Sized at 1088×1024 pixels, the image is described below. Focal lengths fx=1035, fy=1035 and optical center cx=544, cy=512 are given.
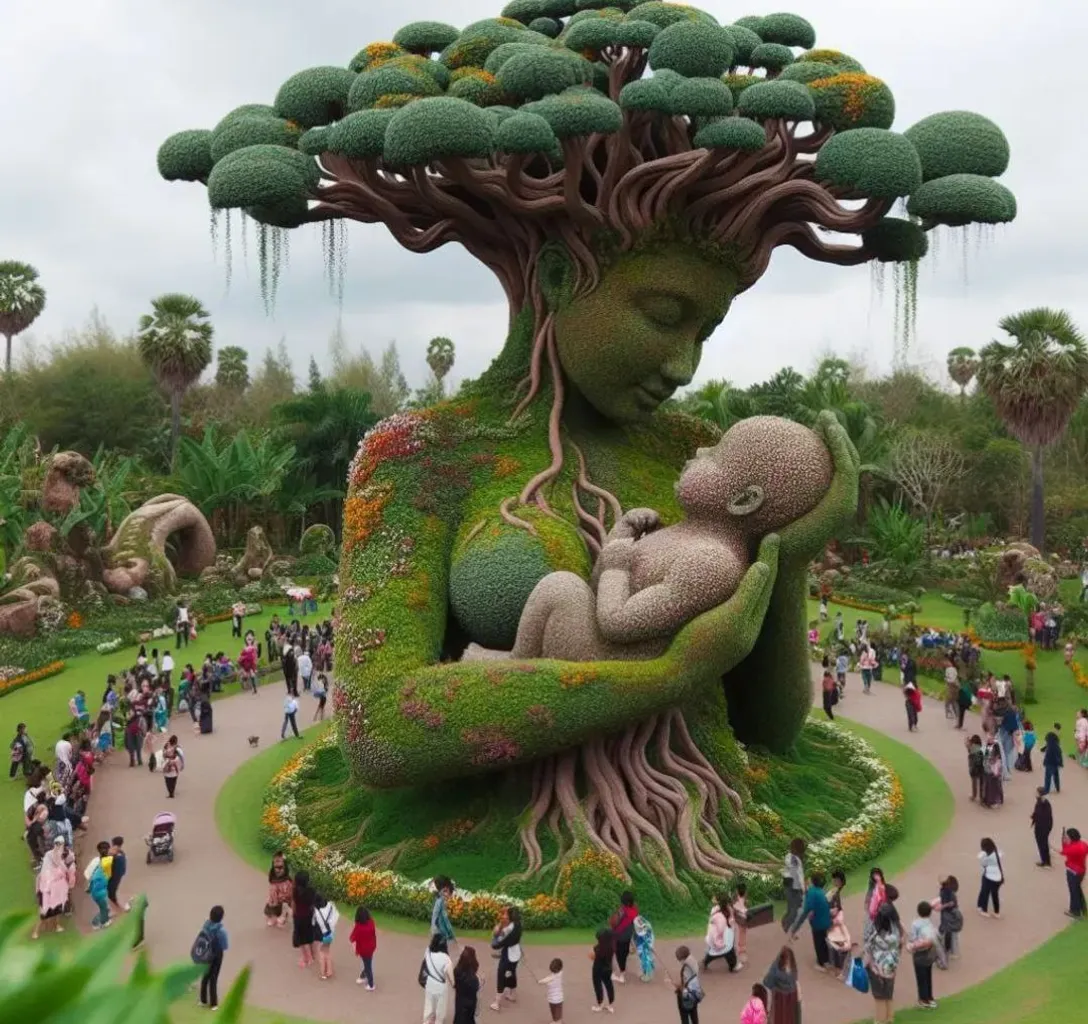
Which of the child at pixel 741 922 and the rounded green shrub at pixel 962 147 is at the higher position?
the rounded green shrub at pixel 962 147

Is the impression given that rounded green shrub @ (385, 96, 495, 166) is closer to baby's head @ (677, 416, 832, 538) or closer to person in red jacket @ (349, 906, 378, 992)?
baby's head @ (677, 416, 832, 538)

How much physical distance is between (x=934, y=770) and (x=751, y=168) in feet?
29.1

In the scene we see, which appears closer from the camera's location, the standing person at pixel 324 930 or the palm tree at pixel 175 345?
the standing person at pixel 324 930

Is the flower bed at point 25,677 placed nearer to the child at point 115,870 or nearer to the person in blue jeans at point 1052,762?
the child at point 115,870

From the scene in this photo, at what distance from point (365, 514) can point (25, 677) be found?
12890mm

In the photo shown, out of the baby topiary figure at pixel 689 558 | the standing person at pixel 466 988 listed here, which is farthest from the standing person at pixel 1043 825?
the standing person at pixel 466 988

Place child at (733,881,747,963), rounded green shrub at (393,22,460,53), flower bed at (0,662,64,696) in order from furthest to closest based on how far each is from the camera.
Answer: flower bed at (0,662,64,696) < rounded green shrub at (393,22,460,53) < child at (733,881,747,963)

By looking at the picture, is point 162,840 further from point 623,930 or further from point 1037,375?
point 1037,375

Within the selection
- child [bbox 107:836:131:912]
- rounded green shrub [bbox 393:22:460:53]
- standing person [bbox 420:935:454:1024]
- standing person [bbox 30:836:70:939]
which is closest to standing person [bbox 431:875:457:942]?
standing person [bbox 420:935:454:1024]

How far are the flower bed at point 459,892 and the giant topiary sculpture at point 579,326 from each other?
2.05 ft

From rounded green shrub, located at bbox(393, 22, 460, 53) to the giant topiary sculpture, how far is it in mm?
858

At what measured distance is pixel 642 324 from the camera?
1170cm

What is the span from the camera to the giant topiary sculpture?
33.5ft

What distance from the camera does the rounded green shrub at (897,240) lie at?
13.7 m
